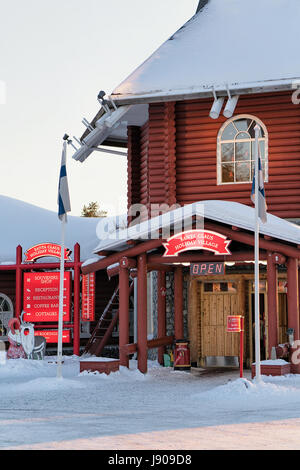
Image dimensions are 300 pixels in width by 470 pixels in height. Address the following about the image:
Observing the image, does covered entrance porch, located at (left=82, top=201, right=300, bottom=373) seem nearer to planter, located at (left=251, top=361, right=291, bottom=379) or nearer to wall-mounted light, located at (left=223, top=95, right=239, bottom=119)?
planter, located at (left=251, top=361, right=291, bottom=379)

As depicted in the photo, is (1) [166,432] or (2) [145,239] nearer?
(1) [166,432]

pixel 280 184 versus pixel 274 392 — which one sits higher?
pixel 280 184

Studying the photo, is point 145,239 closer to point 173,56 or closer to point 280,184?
point 280,184

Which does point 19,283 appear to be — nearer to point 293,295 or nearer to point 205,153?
point 205,153

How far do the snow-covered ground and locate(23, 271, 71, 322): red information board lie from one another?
7.36m

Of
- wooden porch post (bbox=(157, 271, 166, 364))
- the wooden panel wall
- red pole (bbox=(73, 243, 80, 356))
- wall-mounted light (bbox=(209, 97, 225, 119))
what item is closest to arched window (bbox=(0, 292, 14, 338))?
red pole (bbox=(73, 243, 80, 356))

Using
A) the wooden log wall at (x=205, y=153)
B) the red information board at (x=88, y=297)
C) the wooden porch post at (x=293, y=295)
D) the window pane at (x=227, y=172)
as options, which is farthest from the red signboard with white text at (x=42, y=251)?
the wooden porch post at (x=293, y=295)

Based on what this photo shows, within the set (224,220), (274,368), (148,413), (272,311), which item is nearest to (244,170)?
(224,220)

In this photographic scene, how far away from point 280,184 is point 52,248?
911 centimetres

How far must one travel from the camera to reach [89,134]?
21484 millimetres

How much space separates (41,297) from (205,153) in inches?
331

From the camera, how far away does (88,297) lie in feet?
79.5

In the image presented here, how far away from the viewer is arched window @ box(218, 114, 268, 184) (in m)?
19.6
